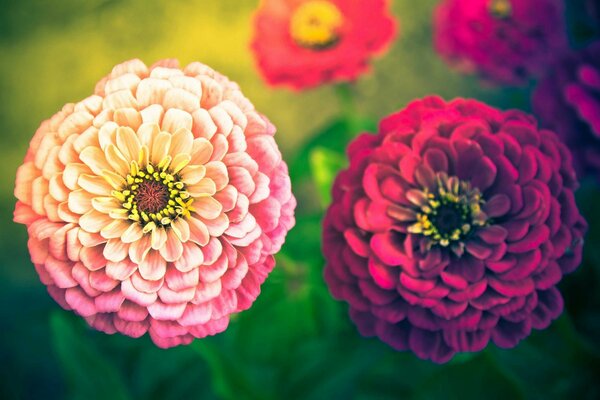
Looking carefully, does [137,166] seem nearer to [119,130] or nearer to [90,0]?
[119,130]

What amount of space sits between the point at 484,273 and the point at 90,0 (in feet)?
3.11

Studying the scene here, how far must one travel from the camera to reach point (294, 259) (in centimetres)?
72

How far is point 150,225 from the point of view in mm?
416

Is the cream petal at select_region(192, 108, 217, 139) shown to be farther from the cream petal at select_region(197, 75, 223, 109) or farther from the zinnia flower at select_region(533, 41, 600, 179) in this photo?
the zinnia flower at select_region(533, 41, 600, 179)

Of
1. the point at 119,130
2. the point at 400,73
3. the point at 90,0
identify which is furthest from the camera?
the point at 400,73

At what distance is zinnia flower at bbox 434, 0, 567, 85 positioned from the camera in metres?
0.69

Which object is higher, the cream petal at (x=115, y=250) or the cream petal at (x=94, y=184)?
the cream petal at (x=94, y=184)

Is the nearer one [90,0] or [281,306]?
[281,306]

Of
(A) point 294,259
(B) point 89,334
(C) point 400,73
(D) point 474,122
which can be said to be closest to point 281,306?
(A) point 294,259

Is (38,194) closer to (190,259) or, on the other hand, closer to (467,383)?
(190,259)

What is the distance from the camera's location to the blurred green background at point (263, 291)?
0.61m

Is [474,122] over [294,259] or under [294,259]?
over

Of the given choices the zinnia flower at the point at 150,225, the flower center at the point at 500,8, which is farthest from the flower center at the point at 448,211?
the flower center at the point at 500,8

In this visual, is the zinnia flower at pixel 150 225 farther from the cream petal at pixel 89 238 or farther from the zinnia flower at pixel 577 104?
the zinnia flower at pixel 577 104
